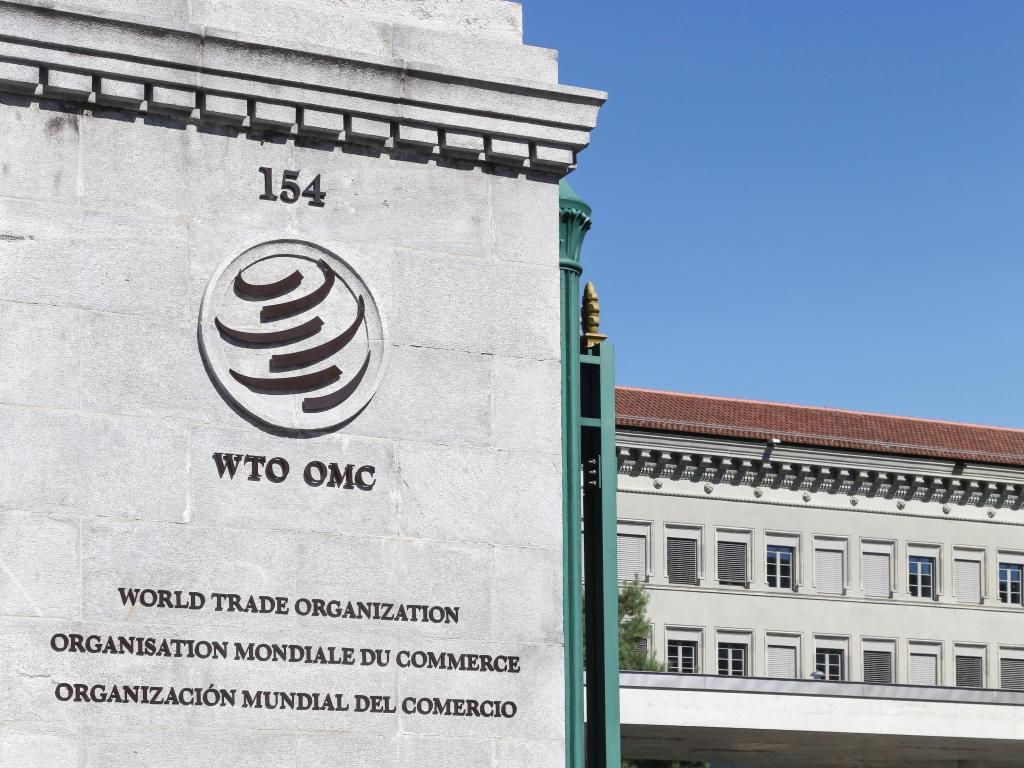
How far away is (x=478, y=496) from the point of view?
12.3m

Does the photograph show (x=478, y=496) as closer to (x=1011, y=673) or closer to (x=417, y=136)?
(x=417, y=136)

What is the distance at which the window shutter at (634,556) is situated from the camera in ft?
241

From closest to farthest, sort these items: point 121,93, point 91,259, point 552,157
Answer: point 91,259, point 121,93, point 552,157

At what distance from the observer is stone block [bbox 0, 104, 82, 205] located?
11398 mm

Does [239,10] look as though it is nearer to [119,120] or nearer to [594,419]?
[119,120]

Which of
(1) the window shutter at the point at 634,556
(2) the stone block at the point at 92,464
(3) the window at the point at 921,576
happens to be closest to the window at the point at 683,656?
(1) the window shutter at the point at 634,556

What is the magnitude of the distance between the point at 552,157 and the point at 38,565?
14.0 feet

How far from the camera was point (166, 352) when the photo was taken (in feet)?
38.1

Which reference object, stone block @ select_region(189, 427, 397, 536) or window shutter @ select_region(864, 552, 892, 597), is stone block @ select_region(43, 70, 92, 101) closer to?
stone block @ select_region(189, 427, 397, 536)

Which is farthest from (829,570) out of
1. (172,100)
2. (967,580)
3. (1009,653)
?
(172,100)

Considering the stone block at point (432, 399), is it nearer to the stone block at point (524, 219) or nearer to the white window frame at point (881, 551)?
the stone block at point (524, 219)

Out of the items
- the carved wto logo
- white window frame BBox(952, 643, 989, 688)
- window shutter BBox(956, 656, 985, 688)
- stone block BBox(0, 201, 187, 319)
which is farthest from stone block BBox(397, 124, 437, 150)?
white window frame BBox(952, 643, 989, 688)

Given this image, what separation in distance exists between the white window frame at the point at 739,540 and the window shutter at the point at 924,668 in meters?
8.22

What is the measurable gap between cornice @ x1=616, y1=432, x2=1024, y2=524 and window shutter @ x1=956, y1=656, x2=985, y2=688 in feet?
19.1
